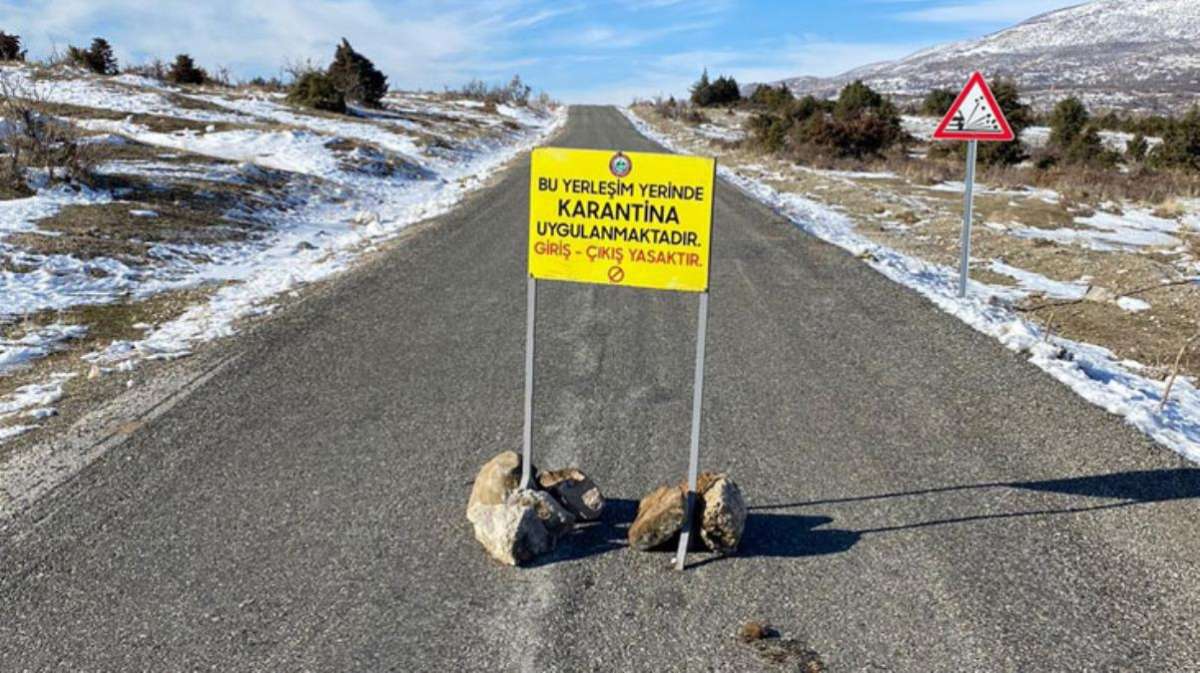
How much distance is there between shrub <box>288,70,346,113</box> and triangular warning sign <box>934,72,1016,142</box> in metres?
28.9

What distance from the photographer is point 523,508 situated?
11.9 feet

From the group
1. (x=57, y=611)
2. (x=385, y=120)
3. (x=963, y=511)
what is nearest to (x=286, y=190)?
(x=57, y=611)

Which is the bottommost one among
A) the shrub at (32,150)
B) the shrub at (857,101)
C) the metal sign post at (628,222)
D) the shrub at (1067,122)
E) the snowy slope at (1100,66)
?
the metal sign post at (628,222)

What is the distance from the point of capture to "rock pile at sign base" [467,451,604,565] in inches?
141

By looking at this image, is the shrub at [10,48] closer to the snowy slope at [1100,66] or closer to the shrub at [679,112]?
the shrub at [679,112]

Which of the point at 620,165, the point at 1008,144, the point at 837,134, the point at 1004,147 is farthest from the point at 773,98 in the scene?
the point at 620,165

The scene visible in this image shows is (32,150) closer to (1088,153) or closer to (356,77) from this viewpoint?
(356,77)

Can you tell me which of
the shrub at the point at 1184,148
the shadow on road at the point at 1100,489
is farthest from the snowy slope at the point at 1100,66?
the shadow on road at the point at 1100,489

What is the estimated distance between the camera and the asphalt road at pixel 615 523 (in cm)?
303

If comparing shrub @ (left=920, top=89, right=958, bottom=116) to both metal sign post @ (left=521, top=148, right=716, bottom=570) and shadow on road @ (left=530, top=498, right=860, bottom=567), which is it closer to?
shadow on road @ (left=530, top=498, right=860, bottom=567)

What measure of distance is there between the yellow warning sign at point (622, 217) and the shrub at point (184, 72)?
3961 cm

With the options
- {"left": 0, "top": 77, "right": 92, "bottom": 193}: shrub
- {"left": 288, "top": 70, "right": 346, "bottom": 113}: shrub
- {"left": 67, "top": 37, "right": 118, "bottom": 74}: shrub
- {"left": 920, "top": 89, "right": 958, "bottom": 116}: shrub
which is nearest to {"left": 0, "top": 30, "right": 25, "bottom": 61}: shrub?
{"left": 67, "top": 37, "right": 118, "bottom": 74}: shrub

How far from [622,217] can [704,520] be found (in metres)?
1.52

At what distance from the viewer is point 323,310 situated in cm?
787
